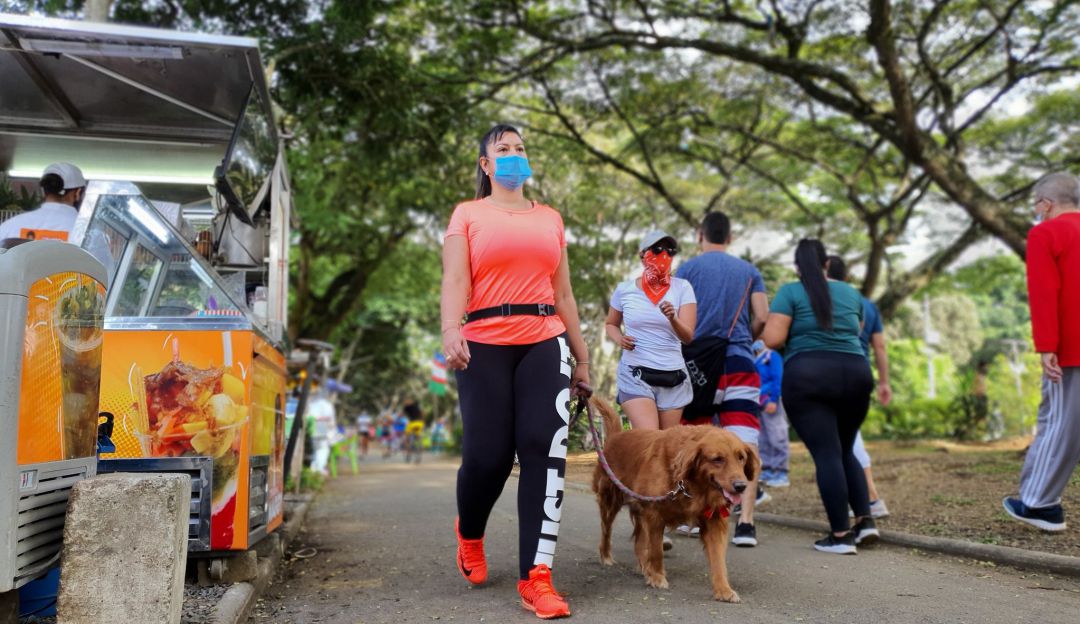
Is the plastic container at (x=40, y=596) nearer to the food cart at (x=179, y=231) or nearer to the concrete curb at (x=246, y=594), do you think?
the concrete curb at (x=246, y=594)

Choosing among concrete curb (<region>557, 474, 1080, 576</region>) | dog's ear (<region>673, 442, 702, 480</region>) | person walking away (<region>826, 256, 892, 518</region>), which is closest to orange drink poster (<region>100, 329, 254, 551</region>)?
concrete curb (<region>557, 474, 1080, 576</region>)

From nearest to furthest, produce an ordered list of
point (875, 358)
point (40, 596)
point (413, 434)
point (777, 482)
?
A: point (40, 596) → point (875, 358) → point (777, 482) → point (413, 434)

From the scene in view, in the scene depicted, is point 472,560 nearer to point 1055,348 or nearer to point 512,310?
point 512,310

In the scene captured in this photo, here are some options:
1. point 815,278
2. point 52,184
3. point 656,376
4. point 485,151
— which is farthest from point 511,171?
point 52,184

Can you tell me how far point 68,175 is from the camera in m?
5.35

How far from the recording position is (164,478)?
10.0 feet

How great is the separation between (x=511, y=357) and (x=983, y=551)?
3.48 metres

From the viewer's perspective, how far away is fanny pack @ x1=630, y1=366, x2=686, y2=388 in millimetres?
5328

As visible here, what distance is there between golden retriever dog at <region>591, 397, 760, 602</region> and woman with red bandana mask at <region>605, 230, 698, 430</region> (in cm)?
51

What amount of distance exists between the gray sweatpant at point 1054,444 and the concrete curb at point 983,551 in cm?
47

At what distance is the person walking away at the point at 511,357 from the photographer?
13.8ft

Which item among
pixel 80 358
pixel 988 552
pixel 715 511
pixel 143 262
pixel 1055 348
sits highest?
pixel 143 262

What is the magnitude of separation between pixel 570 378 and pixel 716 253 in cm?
212

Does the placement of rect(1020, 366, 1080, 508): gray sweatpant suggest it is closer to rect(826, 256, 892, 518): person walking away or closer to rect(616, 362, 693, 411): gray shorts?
rect(826, 256, 892, 518): person walking away
